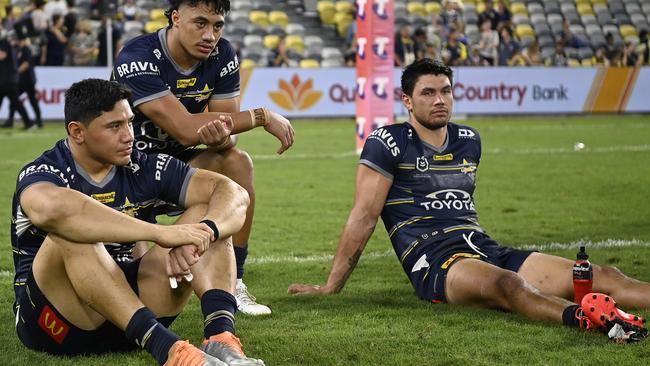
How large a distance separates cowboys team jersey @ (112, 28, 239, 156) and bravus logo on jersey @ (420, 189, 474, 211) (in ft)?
4.70

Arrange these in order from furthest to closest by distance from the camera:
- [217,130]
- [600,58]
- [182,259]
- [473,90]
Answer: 1. [600,58]
2. [473,90]
3. [217,130]
4. [182,259]

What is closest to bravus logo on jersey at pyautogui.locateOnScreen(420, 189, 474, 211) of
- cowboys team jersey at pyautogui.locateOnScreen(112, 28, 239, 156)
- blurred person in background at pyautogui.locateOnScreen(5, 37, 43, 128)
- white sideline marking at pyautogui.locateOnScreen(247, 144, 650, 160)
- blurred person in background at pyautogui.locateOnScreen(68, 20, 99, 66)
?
cowboys team jersey at pyautogui.locateOnScreen(112, 28, 239, 156)

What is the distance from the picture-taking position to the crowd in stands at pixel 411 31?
79.9 ft

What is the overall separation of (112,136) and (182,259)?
0.68m

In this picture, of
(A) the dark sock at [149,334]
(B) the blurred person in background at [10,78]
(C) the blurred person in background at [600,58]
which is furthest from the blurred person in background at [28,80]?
(A) the dark sock at [149,334]

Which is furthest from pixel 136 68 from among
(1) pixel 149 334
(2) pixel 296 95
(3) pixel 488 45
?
(3) pixel 488 45

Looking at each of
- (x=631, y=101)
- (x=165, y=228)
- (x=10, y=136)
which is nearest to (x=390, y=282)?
(x=165, y=228)

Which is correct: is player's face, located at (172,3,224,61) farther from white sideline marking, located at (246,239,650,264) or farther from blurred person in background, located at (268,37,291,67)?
blurred person in background, located at (268,37,291,67)

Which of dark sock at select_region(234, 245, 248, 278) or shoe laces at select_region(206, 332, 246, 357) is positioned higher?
shoe laces at select_region(206, 332, 246, 357)

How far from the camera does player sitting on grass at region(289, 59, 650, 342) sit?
20.1 ft

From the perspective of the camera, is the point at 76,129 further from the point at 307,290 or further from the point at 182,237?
the point at 307,290

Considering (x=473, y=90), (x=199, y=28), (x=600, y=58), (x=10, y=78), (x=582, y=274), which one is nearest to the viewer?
(x=582, y=274)

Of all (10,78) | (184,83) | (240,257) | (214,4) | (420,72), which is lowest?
(10,78)

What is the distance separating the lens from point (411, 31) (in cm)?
2914
